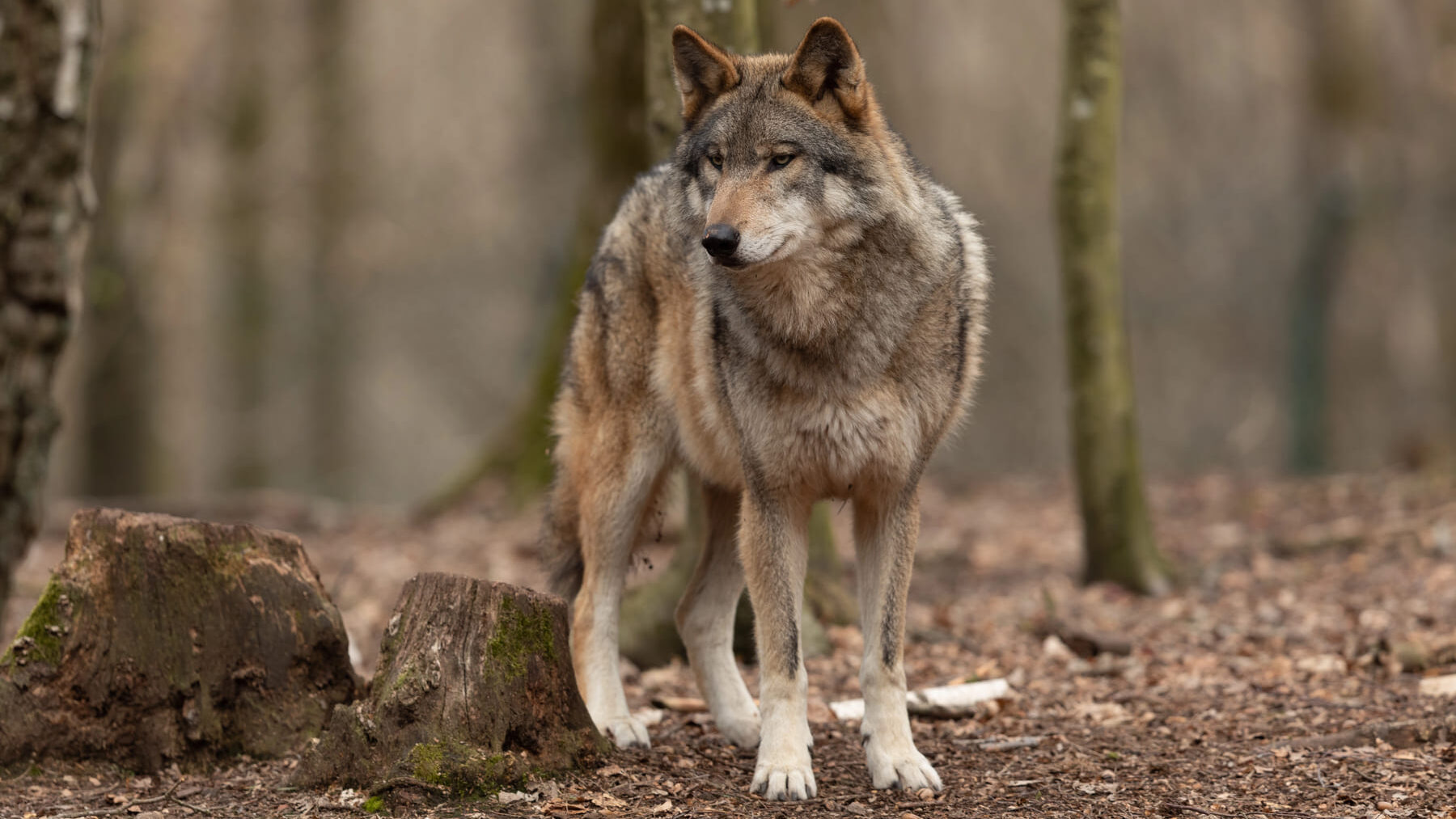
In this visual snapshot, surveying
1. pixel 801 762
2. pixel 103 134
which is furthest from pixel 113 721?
pixel 103 134

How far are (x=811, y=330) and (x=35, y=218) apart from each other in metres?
3.11

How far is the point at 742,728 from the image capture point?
4.61 metres

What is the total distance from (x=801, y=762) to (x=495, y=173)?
17.7m

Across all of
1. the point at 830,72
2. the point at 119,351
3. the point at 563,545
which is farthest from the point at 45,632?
the point at 119,351

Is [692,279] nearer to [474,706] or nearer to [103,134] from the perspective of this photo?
[474,706]

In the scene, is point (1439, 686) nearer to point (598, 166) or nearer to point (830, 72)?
point (830, 72)

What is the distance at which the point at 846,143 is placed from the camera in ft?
13.0

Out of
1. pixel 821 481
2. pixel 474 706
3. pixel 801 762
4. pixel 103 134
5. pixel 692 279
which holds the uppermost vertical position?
pixel 103 134

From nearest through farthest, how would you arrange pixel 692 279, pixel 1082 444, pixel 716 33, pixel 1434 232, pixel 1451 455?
1. pixel 692 279
2. pixel 716 33
3. pixel 1082 444
4. pixel 1451 455
5. pixel 1434 232

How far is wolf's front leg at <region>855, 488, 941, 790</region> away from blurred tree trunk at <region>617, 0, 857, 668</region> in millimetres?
1608

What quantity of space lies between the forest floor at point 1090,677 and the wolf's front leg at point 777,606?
22 centimetres

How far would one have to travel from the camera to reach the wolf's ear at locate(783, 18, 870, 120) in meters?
3.88

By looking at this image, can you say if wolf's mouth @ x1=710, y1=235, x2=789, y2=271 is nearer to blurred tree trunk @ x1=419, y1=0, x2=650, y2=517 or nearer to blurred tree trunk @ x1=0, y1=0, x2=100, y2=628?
blurred tree trunk @ x1=0, y1=0, x2=100, y2=628

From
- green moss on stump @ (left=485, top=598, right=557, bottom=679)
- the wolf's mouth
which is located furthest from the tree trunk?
green moss on stump @ (left=485, top=598, right=557, bottom=679)
